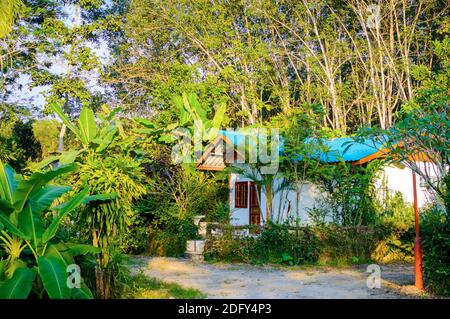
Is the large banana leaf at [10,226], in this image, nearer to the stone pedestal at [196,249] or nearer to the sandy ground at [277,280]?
the sandy ground at [277,280]

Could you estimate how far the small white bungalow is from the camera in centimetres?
1474

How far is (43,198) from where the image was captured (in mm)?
6461

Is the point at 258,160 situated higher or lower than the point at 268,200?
higher

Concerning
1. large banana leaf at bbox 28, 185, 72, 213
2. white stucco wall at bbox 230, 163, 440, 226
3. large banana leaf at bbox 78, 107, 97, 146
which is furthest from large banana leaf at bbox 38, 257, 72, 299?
white stucco wall at bbox 230, 163, 440, 226

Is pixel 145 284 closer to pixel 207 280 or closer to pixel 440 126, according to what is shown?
pixel 207 280

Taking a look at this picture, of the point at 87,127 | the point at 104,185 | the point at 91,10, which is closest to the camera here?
the point at 104,185

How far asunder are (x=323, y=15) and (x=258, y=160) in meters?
17.0

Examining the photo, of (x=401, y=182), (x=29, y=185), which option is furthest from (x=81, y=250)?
(x=401, y=182)

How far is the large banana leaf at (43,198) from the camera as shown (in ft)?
20.5

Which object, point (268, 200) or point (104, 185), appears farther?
point (268, 200)

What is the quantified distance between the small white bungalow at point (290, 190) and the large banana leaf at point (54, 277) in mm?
8603

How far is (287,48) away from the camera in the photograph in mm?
28891
